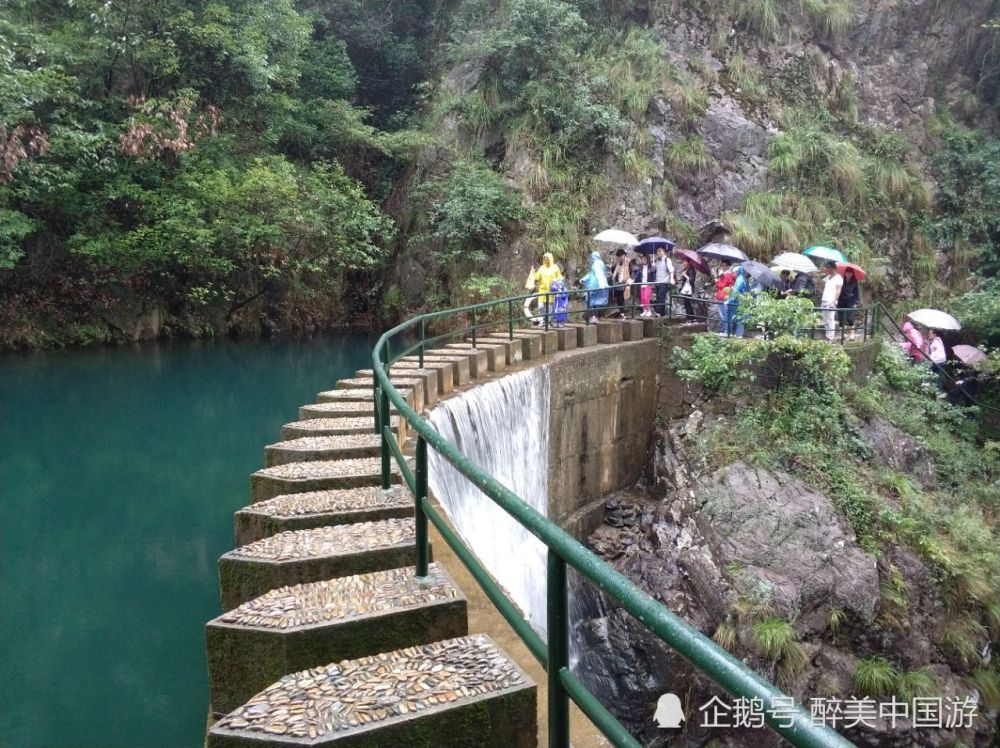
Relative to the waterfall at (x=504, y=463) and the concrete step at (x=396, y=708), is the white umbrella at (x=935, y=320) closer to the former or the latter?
the waterfall at (x=504, y=463)

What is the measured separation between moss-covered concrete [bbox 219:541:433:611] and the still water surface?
2.33 metres

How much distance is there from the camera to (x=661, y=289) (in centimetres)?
1381

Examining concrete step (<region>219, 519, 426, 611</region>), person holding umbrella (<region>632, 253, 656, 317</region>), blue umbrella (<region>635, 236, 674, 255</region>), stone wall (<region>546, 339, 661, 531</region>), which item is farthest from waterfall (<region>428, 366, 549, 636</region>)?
blue umbrella (<region>635, 236, 674, 255</region>)

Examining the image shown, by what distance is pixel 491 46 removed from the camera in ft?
63.8

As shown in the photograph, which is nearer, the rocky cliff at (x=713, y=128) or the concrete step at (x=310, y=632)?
the concrete step at (x=310, y=632)

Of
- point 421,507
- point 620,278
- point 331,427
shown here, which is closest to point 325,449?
point 331,427

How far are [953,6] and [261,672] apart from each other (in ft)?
88.3

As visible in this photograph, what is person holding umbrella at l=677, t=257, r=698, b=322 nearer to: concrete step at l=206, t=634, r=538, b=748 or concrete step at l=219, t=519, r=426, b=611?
concrete step at l=219, t=519, r=426, b=611

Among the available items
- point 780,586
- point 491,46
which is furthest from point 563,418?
point 491,46

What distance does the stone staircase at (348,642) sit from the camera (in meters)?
2.14

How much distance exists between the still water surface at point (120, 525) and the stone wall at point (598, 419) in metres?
4.76

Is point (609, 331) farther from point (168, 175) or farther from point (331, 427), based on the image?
point (168, 175)

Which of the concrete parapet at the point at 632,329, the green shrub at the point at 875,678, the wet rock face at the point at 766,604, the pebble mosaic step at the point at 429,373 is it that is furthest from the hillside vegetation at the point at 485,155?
the green shrub at the point at 875,678

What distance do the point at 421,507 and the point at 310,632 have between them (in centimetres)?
57
